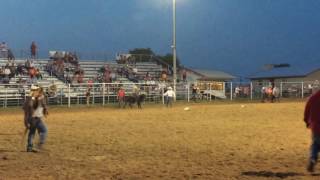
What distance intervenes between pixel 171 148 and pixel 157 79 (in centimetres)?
3983

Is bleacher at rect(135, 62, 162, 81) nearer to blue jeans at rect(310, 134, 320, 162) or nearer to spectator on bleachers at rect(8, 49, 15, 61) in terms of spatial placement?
spectator on bleachers at rect(8, 49, 15, 61)

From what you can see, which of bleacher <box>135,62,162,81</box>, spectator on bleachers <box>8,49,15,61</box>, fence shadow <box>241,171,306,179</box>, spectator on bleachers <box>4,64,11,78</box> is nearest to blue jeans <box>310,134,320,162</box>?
fence shadow <box>241,171,306,179</box>

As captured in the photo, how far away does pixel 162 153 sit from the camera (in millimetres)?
13695

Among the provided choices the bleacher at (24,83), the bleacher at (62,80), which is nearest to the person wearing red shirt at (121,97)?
the bleacher at (62,80)

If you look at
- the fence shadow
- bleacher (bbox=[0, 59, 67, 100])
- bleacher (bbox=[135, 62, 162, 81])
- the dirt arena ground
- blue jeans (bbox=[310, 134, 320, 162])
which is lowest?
the fence shadow

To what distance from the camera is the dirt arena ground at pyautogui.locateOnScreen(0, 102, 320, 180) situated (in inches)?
424

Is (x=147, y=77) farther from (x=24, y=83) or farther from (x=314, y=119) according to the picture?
(x=314, y=119)

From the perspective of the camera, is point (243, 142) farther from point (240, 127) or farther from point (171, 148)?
point (240, 127)

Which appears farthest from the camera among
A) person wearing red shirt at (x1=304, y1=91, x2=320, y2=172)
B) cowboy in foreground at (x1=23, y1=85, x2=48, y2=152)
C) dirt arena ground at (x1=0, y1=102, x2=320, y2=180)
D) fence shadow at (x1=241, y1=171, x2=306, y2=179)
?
cowboy in foreground at (x1=23, y1=85, x2=48, y2=152)

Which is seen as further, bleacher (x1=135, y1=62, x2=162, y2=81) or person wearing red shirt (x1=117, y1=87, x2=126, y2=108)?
bleacher (x1=135, y1=62, x2=162, y2=81)

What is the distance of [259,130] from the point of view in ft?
65.4

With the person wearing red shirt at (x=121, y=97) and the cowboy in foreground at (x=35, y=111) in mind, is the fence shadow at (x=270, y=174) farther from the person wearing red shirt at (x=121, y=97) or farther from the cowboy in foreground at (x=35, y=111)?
the person wearing red shirt at (x=121, y=97)

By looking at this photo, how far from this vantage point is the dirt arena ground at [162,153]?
10.8m

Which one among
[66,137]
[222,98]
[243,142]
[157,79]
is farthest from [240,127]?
[157,79]
